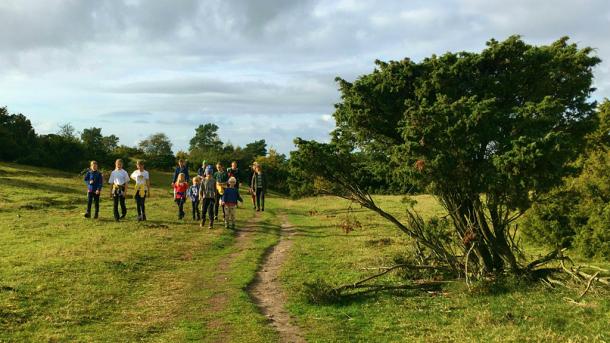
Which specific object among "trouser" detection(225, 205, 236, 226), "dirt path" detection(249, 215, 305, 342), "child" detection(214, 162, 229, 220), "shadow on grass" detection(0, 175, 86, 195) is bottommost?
"dirt path" detection(249, 215, 305, 342)

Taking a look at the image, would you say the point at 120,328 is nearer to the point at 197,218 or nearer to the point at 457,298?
the point at 457,298

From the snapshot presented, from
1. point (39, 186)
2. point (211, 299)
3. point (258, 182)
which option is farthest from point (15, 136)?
point (211, 299)

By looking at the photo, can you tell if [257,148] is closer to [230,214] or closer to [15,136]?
[15,136]

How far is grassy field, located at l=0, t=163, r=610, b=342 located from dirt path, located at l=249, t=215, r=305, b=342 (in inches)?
7.5

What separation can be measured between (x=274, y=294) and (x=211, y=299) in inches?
51.4

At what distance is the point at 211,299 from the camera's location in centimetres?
923

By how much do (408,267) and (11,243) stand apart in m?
10.2

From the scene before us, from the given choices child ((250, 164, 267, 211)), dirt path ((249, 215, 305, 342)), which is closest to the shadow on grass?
child ((250, 164, 267, 211))

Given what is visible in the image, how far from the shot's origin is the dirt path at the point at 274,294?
25.7ft

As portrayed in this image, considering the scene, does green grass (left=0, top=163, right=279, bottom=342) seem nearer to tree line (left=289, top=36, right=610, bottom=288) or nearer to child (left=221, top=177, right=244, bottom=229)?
child (left=221, top=177, right=244, bottom=229)

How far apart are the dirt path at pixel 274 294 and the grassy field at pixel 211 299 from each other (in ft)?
0.63

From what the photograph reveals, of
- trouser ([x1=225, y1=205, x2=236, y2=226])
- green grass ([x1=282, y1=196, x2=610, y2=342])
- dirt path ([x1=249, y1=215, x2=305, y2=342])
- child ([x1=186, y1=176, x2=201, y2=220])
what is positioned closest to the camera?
green grass ([x1=282, y1=196, x2=610, y2=342])

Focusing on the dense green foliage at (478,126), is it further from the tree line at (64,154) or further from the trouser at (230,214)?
the tree line at (64,154)

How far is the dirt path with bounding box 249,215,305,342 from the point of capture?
7.83 metres
